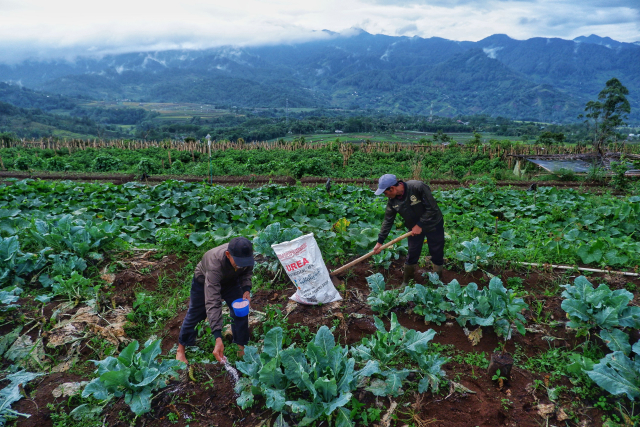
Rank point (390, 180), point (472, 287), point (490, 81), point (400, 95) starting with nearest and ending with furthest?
point (472, 287), point (390, 180), point (400, 95), point (490, 81)

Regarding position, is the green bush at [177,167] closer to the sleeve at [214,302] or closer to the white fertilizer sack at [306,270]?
the white fertilizer sack at [306,270]

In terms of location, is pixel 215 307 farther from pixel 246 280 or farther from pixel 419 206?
pixel 419 206

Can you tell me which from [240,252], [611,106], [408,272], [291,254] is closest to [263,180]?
[408,272]

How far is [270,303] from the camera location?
14.4 ft

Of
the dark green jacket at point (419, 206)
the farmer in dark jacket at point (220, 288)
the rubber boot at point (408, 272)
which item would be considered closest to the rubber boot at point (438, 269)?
the rubber boot at point (408, 272)

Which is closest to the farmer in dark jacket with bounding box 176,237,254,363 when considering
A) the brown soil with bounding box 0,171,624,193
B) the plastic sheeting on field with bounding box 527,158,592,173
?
the brown soil with bounding box 0,171,624,193

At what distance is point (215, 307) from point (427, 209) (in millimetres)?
2737

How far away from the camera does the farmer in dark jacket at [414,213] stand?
451 centimetres

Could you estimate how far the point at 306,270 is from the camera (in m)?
4.09

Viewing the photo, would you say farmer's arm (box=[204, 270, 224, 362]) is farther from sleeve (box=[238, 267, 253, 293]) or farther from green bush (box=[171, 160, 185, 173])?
green bush (box=[171, 160, 185, 173])

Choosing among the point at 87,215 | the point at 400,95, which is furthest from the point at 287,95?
the point at 87,215

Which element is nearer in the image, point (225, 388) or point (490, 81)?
point (225, 388)

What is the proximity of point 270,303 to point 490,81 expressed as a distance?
20817cm

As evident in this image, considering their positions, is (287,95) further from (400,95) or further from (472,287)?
(472,287)
